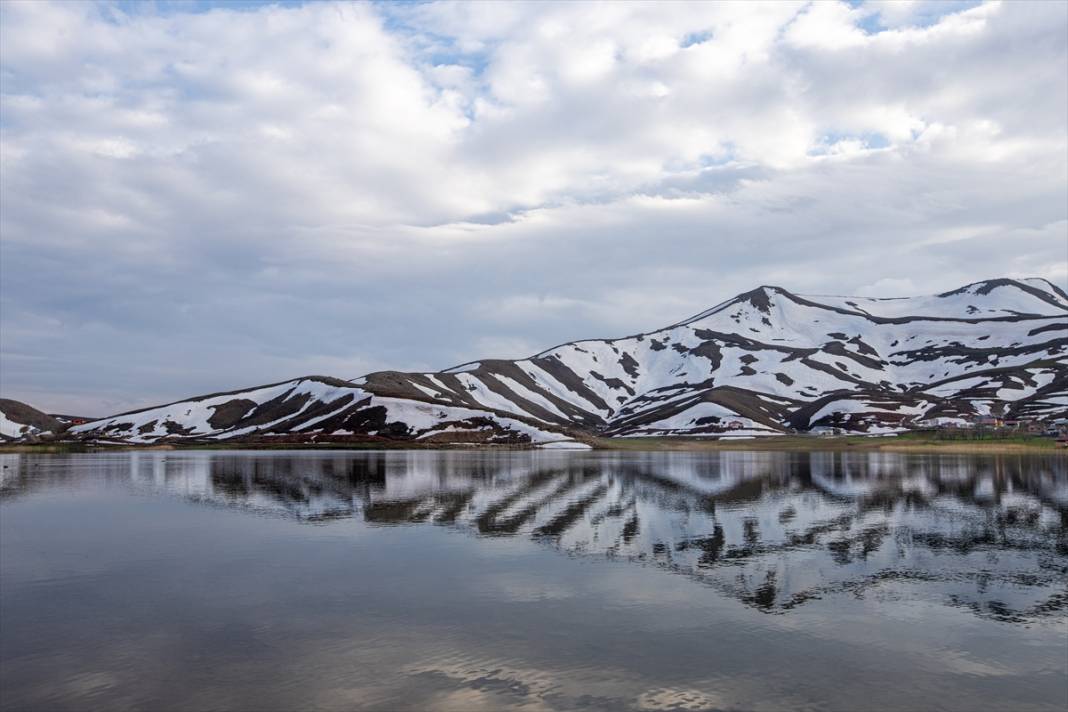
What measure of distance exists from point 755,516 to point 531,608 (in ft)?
104

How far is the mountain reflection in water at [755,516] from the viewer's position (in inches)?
1283

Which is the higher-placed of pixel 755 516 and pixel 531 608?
pixel 531 608

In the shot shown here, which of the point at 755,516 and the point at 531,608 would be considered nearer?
the point at 531,608

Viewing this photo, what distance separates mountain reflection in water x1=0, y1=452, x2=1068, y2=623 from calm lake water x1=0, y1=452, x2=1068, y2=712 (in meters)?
0.34

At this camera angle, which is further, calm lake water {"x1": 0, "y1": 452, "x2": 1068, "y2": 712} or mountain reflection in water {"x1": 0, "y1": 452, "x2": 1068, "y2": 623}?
mountain reflection in water {"x1": 0, "y1": 452, "x2": 1068, "y2": 623}

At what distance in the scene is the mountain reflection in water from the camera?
1283 inches

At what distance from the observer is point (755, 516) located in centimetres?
5494

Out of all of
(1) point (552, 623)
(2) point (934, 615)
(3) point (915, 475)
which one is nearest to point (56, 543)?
(1) point (552, 623)

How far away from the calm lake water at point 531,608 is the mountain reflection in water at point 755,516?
0.34 meters

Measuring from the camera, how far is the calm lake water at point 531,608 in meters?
19.2

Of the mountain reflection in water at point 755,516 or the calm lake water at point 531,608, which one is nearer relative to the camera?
the calm lake water at point 531,608

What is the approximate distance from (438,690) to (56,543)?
32.2 m

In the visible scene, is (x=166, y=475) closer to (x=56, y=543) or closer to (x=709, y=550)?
(x=56, y=543)

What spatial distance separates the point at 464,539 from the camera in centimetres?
4359
